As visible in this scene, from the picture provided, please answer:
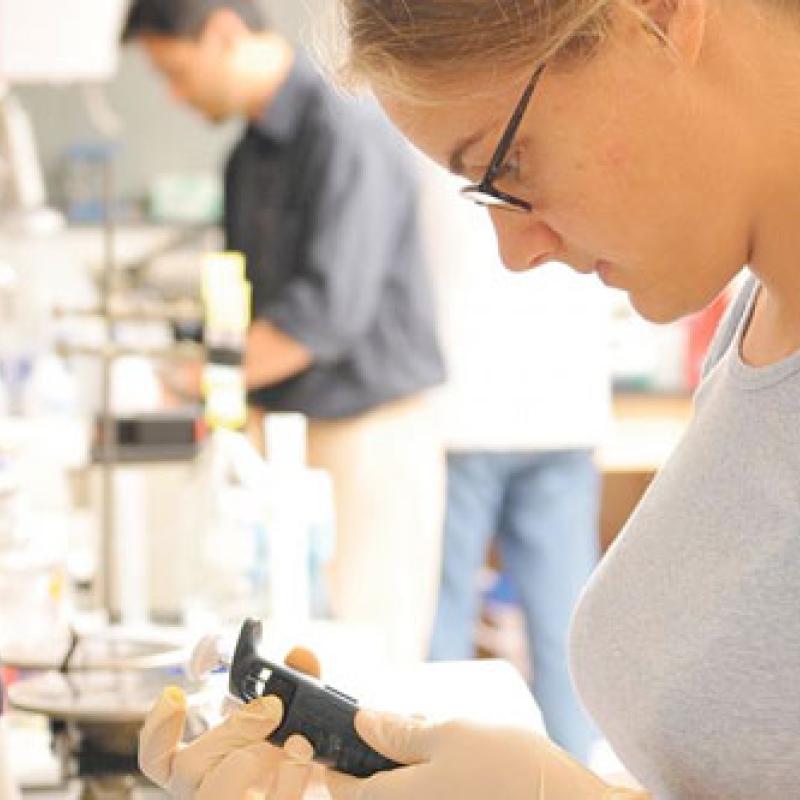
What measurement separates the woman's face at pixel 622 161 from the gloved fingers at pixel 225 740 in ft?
1.30

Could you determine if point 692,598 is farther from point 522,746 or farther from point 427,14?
point 427,14

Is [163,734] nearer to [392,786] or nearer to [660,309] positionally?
[392,786]

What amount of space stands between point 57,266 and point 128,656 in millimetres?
4262

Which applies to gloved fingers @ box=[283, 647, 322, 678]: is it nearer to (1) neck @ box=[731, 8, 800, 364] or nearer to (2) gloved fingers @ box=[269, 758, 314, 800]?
(2) gloved fingers @ box=[269, 758, 314, 800]

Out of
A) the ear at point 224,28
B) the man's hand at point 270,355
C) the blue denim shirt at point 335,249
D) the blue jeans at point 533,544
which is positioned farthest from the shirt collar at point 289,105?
the blue jeans at point 533,544

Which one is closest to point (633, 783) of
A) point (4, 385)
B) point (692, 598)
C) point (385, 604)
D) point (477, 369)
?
point (692, 598)

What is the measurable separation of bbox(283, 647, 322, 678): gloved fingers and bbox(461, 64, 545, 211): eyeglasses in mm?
407

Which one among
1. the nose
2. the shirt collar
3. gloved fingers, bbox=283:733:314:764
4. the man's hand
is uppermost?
the nose

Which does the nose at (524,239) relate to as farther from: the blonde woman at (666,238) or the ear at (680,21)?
the ear at (680,21)

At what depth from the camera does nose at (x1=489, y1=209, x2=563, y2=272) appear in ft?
4.14

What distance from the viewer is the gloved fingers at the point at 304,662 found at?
139 cm

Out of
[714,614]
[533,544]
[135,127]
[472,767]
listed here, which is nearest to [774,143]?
[714,614]

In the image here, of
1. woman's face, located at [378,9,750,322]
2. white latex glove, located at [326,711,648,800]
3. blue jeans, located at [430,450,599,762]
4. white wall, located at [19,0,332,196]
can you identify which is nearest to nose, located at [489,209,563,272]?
woman's face, located at [378,9,750,322]

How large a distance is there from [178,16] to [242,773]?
2219 millimetres
